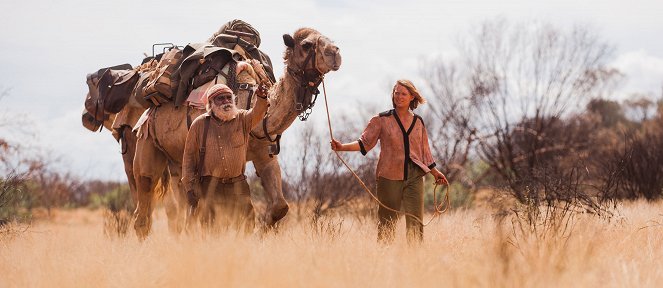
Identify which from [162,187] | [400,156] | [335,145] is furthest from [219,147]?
[162,187]

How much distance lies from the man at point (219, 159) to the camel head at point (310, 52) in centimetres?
94

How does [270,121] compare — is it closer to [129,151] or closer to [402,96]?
[402,96]

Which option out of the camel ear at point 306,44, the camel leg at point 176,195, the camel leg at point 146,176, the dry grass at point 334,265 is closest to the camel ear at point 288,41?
the camel ear at point 306,44

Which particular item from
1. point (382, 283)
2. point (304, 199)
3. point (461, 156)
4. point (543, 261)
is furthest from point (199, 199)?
point (461, 156)

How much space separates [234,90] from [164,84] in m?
0.98

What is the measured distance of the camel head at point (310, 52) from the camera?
22.3 ft

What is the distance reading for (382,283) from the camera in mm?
4418

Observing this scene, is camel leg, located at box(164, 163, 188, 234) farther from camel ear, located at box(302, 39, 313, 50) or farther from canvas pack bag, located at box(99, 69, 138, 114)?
camel ear, located at box(302, 39, 313, 50)

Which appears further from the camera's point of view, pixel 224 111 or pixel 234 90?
pixel 234 90

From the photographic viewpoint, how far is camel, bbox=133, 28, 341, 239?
23.3ft

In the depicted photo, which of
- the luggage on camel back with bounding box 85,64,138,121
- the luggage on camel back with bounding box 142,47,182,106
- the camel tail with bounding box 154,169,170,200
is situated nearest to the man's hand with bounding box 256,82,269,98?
the luggage on camel back with bounding box 142,47,182,106

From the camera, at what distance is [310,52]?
710 centimetres

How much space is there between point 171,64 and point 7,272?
3506 millimetres

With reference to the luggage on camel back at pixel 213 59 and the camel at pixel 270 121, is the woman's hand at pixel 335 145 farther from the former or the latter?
the luggage on camel back at pixel 213 59
